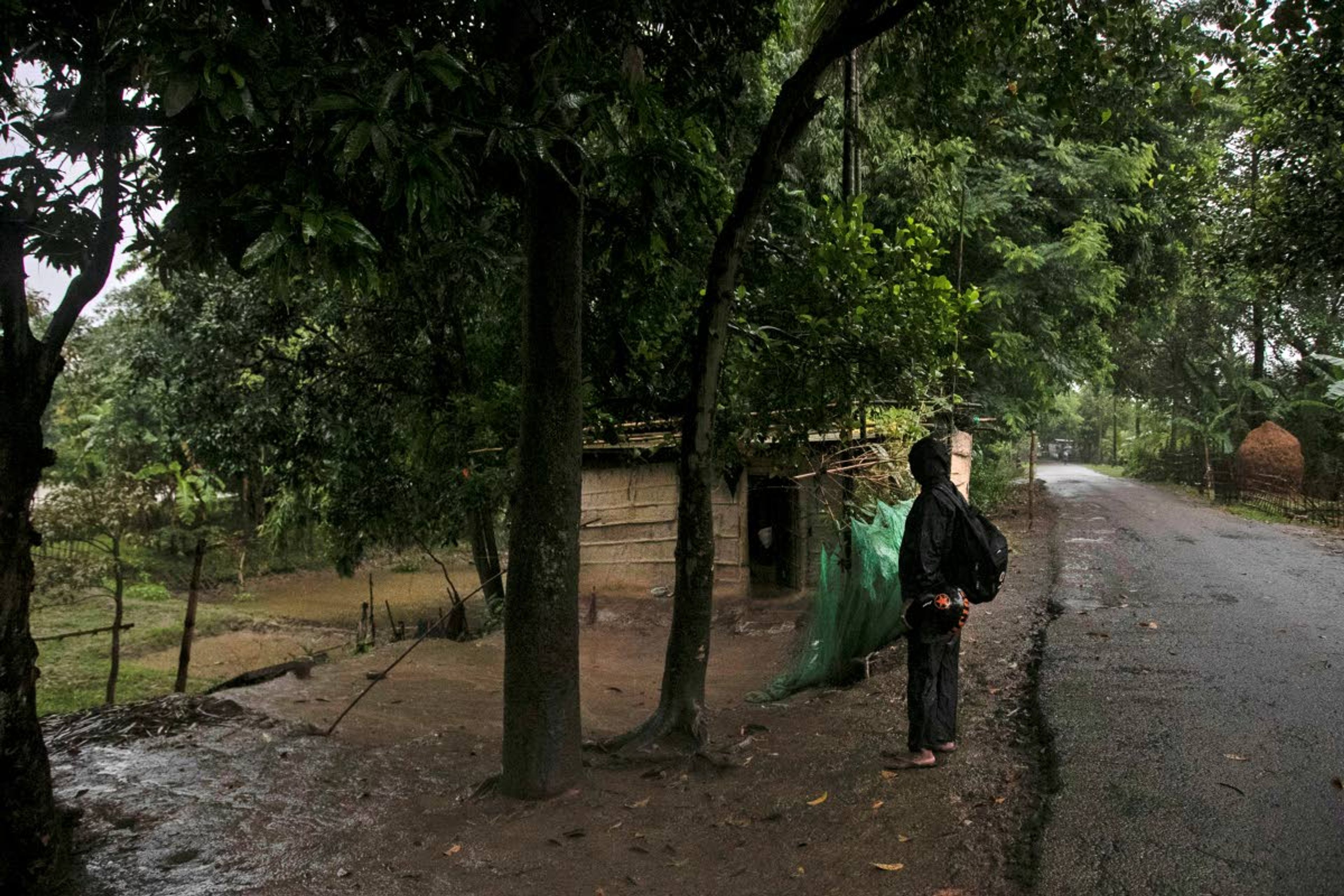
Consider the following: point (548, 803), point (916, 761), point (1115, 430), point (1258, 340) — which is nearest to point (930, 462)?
point (916, 761)

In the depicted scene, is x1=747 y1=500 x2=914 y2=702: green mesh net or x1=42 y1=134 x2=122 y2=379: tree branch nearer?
x1=42 y1=134 x2=122 y2=379: tree branch

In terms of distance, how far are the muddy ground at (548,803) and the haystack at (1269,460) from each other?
62.3ft

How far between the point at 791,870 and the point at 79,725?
562 cm

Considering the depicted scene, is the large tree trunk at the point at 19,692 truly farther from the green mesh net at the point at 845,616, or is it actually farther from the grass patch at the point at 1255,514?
the grass patch at the point at 1255,514

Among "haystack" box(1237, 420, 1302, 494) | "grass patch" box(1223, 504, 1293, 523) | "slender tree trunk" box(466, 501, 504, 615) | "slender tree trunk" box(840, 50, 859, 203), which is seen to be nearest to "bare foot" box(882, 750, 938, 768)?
"slender tree trunk" box(840, 50, 859, 203)

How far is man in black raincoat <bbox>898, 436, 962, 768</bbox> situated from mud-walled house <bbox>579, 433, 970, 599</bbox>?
670cm

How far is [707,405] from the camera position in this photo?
6.01m

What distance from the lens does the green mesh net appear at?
7.86 meters

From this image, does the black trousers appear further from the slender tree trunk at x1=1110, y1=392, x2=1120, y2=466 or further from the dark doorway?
the slender tree trunk at x1=1110, y1=392, x2=1120, y2=466

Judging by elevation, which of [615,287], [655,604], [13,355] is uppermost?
[615,287]

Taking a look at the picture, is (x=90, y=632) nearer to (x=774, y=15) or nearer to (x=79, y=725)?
(x=79, y=725)

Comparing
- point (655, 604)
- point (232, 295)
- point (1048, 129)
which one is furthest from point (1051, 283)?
point (232, 295)

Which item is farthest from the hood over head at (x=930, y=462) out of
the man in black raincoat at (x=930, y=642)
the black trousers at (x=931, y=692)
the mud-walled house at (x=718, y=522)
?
the mud-walled house at (x=718, y=522)

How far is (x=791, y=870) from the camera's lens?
433cm
